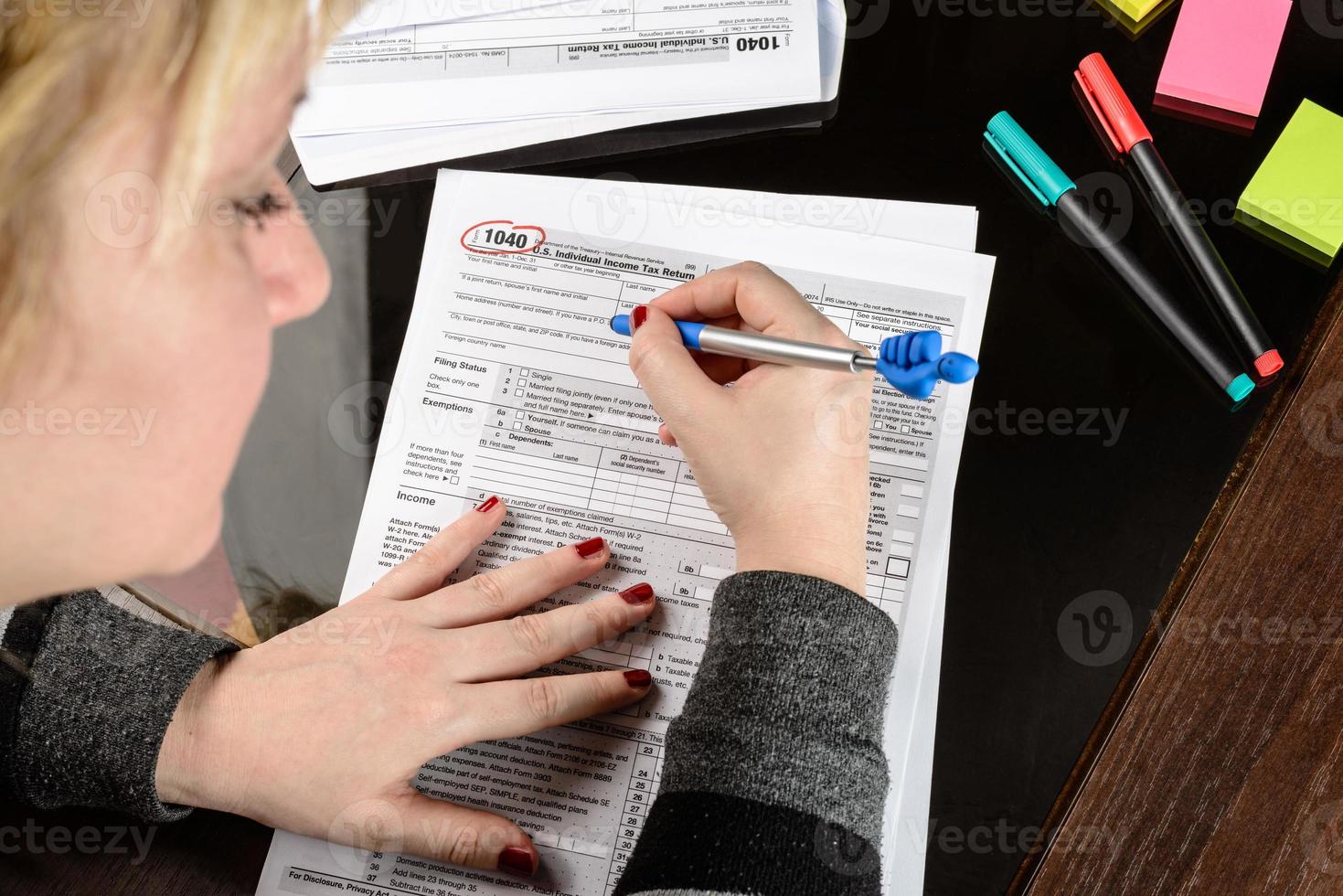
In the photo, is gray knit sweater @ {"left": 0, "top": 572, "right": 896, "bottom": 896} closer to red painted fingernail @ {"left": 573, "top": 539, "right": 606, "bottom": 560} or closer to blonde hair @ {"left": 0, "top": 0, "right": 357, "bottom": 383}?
red painted fingernail @ {"left": 573, "top": 539, "right": 606, "bottom": 560}

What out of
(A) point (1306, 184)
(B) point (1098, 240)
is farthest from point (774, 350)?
(A) point (1306, 184)

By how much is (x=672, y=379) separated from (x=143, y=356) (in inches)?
10.1

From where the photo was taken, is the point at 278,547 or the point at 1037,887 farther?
the point at 278,547

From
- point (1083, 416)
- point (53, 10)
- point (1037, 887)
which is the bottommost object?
point (1037, 887)

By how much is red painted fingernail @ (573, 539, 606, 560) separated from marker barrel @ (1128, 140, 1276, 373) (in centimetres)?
42

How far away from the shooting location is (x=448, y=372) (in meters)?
0.63

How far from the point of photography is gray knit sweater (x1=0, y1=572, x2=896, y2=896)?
0.45m

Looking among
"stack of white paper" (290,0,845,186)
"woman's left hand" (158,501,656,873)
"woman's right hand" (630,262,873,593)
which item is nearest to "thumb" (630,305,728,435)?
"woman's right hand" (630,262,873,593)

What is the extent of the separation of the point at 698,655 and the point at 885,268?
0.92 ft

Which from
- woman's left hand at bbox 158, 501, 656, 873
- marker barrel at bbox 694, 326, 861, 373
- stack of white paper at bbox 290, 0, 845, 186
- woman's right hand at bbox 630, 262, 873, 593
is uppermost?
stack of white paper at bbox 290, 0, 845, 186

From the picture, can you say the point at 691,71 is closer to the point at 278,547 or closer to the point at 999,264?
the point at 999,264

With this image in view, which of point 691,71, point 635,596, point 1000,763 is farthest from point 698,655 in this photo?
point 691,71

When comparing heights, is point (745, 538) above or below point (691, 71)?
below

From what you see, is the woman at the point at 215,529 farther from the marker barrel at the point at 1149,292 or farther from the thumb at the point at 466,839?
the marker barrel at the point at 1149,292
